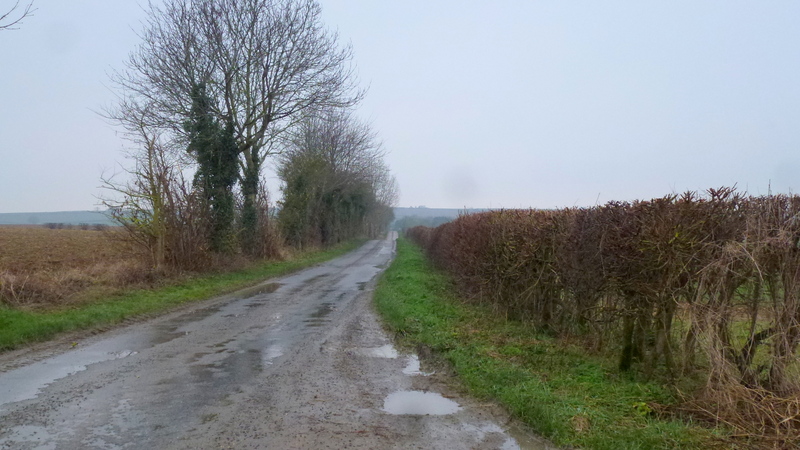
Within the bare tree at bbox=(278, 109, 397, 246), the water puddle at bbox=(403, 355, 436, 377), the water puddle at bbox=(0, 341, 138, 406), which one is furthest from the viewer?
the bare tree at bbox=(278, 109, 397, 246)

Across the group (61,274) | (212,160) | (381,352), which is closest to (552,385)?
(381,352)

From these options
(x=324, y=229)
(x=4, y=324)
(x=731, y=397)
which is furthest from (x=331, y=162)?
(x=731, y=397)

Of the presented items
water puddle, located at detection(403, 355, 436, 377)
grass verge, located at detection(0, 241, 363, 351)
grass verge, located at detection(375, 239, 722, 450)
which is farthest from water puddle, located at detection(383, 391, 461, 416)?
grass verge, located at detection(0, 241, 363, 351)

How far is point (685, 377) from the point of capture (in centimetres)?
641

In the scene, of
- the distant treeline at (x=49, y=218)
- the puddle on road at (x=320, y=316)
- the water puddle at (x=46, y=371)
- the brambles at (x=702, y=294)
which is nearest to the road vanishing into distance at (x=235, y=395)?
the water puddle at (x=46, y=371)

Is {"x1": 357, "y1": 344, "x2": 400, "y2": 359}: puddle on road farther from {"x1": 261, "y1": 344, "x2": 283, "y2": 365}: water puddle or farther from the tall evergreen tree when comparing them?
the tall evergreen tree

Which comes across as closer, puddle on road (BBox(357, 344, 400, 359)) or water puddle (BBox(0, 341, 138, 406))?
water puddle (BBox(0, 341, 138, 406))

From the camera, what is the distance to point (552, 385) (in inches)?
258

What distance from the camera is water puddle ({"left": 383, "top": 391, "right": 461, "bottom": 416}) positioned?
600cm

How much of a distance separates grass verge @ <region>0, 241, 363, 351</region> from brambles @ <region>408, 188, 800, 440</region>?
28.7ft

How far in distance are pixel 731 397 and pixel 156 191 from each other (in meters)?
17.5

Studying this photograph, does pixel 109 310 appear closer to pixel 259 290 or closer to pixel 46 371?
pixel 46 371

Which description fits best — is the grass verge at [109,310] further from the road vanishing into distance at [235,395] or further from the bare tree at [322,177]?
the bare tree at [322,177]

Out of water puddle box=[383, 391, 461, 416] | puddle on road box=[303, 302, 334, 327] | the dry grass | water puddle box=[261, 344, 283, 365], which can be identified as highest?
the dry grass
